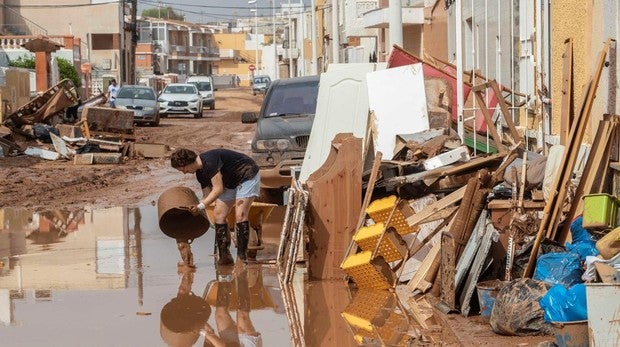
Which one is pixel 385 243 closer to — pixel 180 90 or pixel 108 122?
pixel 108 122

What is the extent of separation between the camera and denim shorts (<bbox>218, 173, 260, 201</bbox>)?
12555 mm

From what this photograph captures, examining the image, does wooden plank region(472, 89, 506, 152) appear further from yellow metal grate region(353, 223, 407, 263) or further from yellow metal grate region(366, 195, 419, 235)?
yellow metal grate region(353, 223, 407, 263)

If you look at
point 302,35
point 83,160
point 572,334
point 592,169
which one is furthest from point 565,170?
point 302,35

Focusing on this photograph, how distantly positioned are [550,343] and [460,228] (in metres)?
2.30

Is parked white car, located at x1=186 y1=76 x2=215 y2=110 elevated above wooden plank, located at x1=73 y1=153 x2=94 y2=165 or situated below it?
above

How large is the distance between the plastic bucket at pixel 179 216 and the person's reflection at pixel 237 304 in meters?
0.52

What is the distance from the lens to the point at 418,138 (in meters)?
13.3

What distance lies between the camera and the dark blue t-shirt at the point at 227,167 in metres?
12.3

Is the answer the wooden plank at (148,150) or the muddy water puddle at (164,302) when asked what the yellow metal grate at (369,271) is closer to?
the muddy water puddle at (164,302)

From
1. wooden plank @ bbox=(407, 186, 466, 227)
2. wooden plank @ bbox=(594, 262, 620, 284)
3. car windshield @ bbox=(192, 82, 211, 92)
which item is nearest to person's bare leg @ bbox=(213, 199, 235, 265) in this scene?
wooden plank @ bbox=(407, 186, 466, 227)

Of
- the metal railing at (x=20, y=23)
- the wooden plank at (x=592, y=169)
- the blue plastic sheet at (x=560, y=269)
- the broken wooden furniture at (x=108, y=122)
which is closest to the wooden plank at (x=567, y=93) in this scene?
the wooden plank at (x=592, y=169)

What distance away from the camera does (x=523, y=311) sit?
341 inches

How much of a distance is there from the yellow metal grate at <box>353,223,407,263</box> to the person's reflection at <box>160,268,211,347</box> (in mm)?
1546

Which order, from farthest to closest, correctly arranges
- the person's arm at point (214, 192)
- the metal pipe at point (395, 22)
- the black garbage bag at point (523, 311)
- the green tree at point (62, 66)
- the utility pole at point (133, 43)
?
the utility pole at point (133, 43)
the green tree at point (62, 66)
the metal pipe at point (395, 22)
the person's arm at point (214, 192)
the black garbage bag at point (523, 311)
